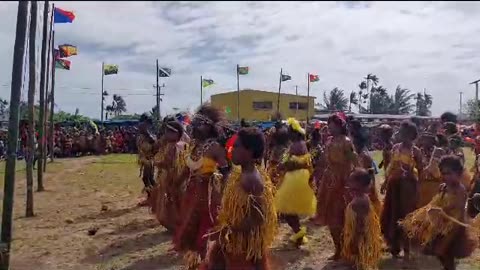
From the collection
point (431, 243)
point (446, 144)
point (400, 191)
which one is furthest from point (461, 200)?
point (446, 144)

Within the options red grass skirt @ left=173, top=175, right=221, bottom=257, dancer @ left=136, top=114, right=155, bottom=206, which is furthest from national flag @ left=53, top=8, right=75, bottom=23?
red grass skirt @ left=173, top=175, right=221, bottom=257

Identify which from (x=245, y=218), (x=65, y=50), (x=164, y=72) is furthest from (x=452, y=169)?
(x=164, y=72)

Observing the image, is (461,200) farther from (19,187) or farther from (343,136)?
(19,187)

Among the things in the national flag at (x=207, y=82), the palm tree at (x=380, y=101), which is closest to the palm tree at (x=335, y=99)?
the palm tree at (x=380, y=101)

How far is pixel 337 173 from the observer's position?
716cm

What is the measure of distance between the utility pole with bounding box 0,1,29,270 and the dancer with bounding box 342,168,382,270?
374cm

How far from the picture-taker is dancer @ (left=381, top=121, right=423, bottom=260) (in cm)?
716

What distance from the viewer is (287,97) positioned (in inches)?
2456

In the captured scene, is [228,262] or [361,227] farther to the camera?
[361,227]

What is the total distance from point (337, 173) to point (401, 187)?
0.85m

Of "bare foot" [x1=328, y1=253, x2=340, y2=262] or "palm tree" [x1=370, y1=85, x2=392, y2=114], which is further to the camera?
"palm tree" [x1=370, y1=85, x2=392, y2=114]

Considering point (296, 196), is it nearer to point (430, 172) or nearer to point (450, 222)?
point (430, 172)

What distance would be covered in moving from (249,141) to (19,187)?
12848mm

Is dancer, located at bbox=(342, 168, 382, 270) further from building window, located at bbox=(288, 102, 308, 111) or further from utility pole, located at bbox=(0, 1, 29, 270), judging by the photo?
building window, located at bbox=(288, 102, 308, 111)
